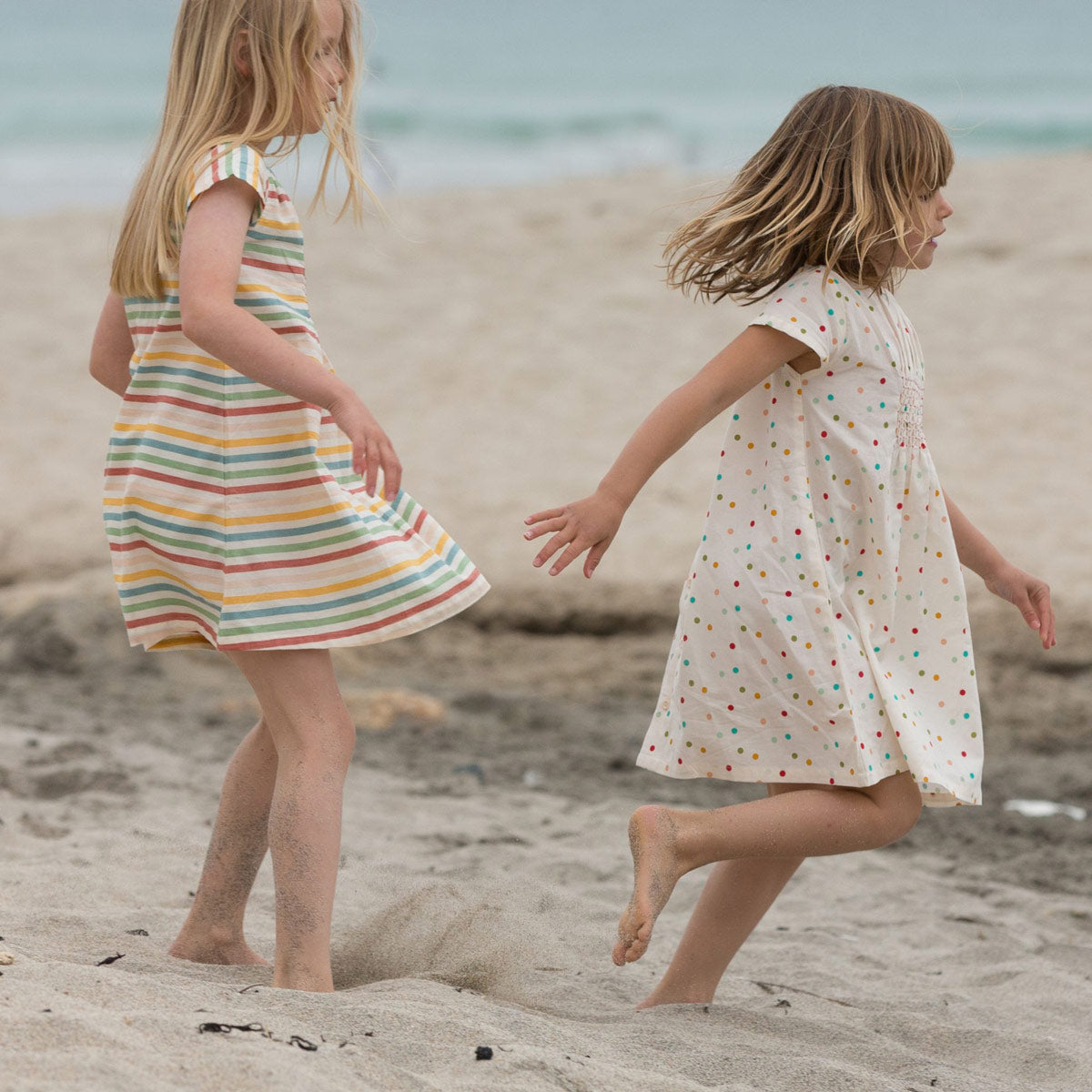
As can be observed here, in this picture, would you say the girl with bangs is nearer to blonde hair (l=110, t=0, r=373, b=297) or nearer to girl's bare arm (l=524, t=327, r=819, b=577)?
girl's bare arm (l=524, t=327, r=819, b=577)

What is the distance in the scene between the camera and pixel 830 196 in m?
2.30

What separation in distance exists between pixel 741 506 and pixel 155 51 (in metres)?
38.1

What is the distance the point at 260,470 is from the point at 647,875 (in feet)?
2.96

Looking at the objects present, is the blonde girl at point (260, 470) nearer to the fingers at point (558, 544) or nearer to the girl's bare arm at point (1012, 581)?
the fingers at point (558, 544)

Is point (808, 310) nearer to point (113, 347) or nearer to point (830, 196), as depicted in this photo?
point (830, 196)

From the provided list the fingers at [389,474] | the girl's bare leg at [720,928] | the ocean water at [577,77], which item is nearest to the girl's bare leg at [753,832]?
the girl's bare leg at [720,928]

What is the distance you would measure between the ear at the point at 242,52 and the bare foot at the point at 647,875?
1.41m

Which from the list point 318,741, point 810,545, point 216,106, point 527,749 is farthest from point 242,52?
point 527,749

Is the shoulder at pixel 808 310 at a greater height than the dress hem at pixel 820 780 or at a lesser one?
greater

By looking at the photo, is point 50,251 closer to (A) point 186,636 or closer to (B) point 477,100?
(A) point 186,636

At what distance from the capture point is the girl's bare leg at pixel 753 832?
211cm

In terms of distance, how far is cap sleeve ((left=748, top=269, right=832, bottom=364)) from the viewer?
2.16m

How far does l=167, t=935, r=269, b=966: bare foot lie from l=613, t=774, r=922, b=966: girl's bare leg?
29.6 inches

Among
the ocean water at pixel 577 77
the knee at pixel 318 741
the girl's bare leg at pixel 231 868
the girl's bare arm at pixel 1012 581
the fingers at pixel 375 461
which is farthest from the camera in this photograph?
the ocean water at pixel 577 77
